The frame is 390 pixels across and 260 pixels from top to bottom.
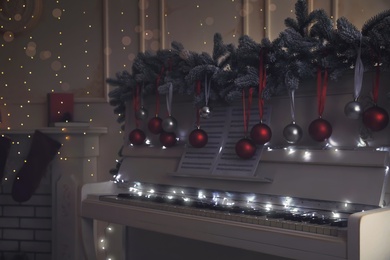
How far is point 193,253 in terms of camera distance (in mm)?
2412

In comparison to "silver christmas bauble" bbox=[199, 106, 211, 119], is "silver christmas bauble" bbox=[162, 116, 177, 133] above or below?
below

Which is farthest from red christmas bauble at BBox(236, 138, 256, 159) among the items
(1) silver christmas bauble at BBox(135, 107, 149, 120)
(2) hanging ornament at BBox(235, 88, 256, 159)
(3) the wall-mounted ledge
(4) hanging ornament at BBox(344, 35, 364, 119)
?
(3) the wall-mounted ledge

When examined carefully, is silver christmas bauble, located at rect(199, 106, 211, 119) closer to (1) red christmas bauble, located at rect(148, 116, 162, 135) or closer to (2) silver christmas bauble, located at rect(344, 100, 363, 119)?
(1) red christmas bauble, located at rect(148, 116, 162, 135)

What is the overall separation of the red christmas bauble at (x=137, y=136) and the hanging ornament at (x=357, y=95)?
120 centimetres

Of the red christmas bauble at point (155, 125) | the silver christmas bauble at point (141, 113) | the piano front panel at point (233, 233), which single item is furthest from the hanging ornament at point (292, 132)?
the silver christmas bauble at point (141, 113)

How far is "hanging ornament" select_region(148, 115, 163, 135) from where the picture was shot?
8.11ft

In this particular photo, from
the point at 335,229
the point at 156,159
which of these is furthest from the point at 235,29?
the point at 335,229

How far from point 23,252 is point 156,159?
1856 millimetres

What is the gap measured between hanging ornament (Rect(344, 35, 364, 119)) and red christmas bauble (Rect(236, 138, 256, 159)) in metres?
0.43

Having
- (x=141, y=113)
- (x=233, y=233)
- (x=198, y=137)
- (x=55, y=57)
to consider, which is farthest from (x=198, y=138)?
(x=55, y=57)

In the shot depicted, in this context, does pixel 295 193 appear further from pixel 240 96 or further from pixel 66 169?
pixel 66 169

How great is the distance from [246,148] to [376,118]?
55 cm

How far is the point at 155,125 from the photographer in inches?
97.3

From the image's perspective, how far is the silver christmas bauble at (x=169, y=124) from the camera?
2.38 m
